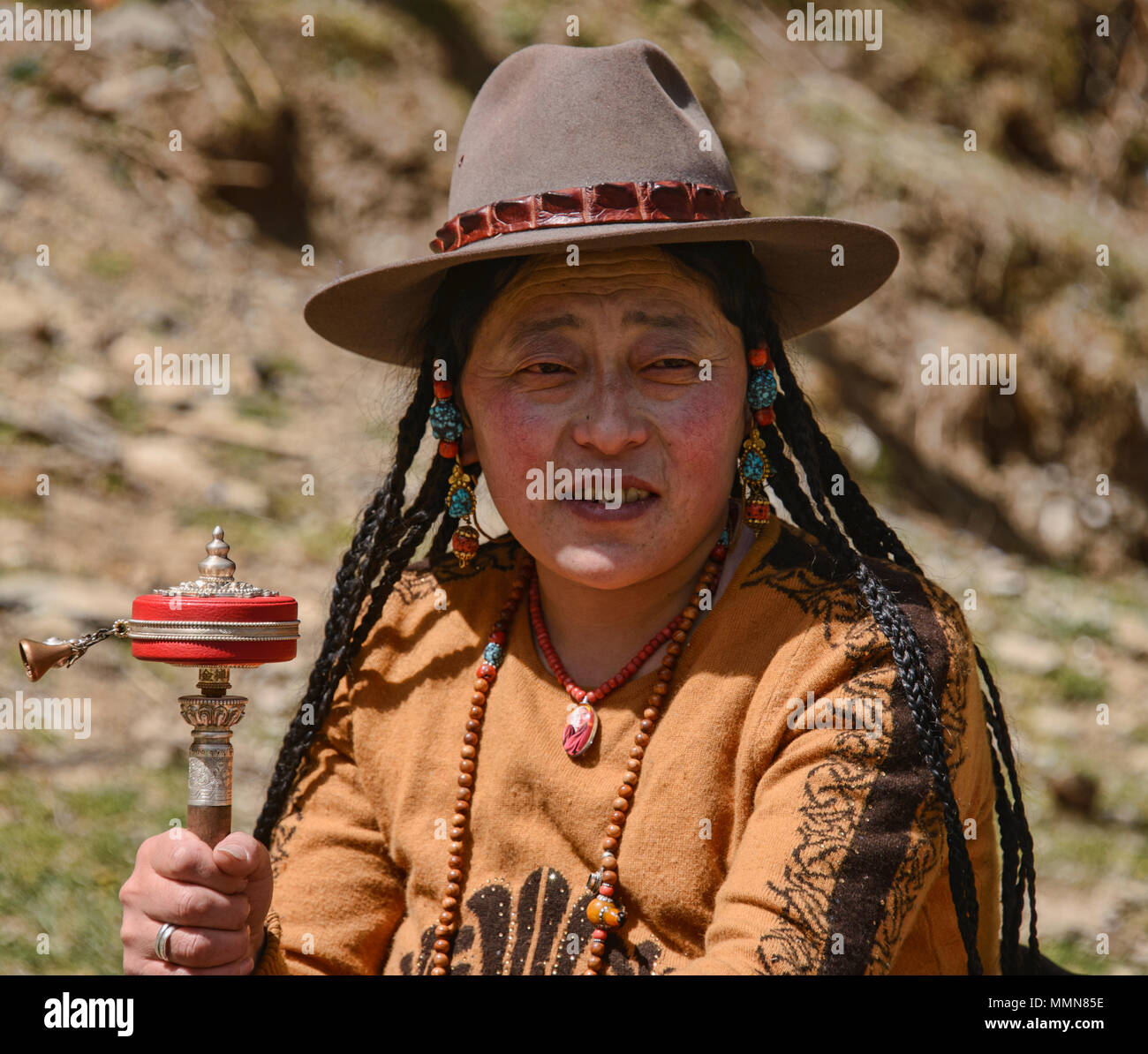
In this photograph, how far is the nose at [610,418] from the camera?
2215 mm

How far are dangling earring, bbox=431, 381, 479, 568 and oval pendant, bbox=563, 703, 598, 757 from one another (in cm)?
46

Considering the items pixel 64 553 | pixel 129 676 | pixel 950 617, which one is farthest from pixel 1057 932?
pixel 64 553

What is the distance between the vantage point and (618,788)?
2361mm

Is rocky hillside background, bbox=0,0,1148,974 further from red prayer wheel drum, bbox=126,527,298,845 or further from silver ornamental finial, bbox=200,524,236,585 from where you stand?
A: silver ornamental finial, bbox=200,524,236,585

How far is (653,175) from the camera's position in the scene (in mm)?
2324

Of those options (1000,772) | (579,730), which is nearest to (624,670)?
(579,730)

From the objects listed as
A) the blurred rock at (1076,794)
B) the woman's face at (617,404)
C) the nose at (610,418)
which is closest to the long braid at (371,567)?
the woman's face at (617,404)

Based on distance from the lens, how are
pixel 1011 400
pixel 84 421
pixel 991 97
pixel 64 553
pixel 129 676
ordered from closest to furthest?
pixel 129 676, pixel 64 553, pixel 84 421, pixel 1011 400, pixel 991 97

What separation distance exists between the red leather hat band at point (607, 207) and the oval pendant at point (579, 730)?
3.17ft

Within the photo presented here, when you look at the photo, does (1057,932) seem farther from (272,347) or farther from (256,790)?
(272,347)

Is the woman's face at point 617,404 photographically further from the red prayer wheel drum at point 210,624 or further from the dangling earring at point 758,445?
the red prayer wheel drum at point 210,624

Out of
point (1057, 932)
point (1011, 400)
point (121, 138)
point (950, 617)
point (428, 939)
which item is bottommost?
point (1057, 932)

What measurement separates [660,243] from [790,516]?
2.41 feet

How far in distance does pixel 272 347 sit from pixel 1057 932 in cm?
523
